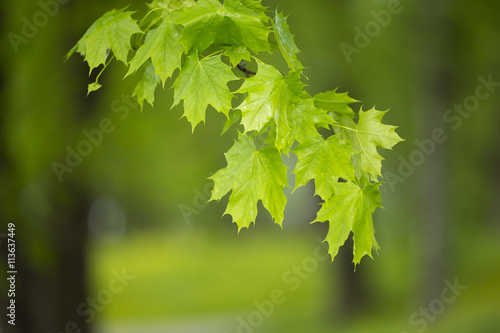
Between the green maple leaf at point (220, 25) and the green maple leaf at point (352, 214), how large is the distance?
1.76 ft

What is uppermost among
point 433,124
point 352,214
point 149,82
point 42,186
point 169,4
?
point 169,4

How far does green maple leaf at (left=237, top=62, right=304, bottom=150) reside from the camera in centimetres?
141

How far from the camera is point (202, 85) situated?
4.73 ft

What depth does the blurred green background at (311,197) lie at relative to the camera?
421cm

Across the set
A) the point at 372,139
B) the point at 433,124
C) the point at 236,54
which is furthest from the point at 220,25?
the point at 433,124

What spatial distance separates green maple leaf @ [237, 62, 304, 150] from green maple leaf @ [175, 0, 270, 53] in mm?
87

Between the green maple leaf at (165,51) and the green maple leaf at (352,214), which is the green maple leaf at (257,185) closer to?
the green maple leaf at (352,214)

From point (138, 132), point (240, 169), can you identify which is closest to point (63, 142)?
point (138, 132)

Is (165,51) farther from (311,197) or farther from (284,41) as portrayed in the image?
(311,197)

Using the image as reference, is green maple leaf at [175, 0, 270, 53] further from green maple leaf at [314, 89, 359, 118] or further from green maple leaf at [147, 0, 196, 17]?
green maple leaf at [314, 89, 359, 118]

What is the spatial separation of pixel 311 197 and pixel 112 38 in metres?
8.92

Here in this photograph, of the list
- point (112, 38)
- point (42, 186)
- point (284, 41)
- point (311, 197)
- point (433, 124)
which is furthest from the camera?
point (311, 197)

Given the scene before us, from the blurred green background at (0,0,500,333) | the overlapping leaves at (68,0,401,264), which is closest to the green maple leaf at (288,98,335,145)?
the overlapping leaves at (68,0,401,264)

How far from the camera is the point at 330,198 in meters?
1.51
